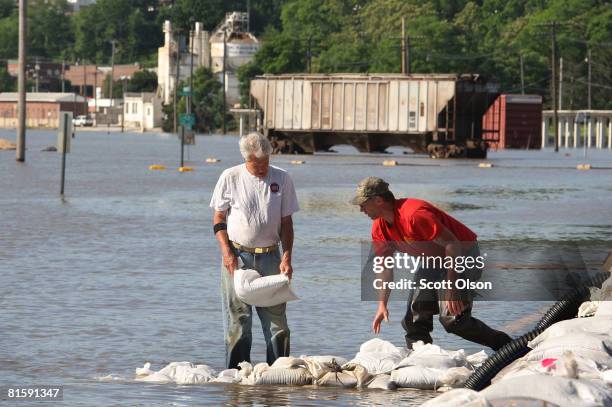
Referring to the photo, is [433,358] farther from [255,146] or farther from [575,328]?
[255,146]

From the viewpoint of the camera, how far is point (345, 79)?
71.6 meters

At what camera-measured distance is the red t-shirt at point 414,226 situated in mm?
10078

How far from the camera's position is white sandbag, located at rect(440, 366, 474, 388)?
10227 millimetres

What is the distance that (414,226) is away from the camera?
10.1 m

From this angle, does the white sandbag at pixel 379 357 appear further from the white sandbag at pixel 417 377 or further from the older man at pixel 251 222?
the older man at pixel 251 222

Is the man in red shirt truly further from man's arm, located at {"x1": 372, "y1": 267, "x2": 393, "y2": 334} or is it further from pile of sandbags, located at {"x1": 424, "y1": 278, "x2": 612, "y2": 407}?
pile of sandbags, located at {"x1": 424, "y1": 278, "x2": 612, "y2": 407}

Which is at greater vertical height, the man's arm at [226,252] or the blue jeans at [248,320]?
the man's arm at [226,252]

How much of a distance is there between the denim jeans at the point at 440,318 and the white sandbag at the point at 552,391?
8.99 ft

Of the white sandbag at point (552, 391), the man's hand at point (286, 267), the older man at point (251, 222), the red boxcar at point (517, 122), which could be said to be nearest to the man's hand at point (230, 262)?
the older man at point (251, 222)

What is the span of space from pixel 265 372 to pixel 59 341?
275cm

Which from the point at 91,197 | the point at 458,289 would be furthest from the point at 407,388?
the point at 91,197

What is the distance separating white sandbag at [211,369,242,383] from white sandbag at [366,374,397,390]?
0.86m

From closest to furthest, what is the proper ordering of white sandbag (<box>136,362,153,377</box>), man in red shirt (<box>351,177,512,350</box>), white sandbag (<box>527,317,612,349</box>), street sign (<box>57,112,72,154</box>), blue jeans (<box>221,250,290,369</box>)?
white sandbag (<box>527,317,612,349</box>)
man in red shirt (<box>351,177,512,350</box>)
blue jeans (<box>221,250,290,369</box>)
white sandbag (<box>136,362,153,377</box>)
street sign (<box>57,112,72,154</box>)

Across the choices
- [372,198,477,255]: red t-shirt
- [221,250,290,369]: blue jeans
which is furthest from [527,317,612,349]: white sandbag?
[221,250,290,369]: blue jeans
